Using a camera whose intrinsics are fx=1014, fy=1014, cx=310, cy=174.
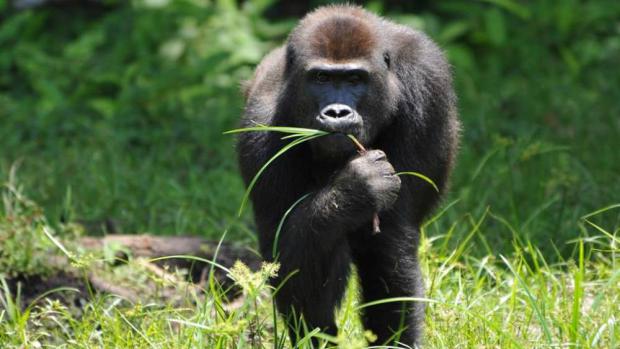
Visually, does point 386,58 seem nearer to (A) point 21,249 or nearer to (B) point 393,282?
(B) point 393,282

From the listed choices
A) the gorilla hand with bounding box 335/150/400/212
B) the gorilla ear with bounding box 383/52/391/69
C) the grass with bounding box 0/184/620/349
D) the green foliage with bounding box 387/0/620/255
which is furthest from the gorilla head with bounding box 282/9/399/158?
the green foliage with bounding box 387/0/620/255

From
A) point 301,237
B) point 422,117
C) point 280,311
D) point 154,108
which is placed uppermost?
point 422,117

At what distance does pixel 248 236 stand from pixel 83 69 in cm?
394

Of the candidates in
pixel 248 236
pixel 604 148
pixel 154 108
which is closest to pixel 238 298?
pixel 248 236

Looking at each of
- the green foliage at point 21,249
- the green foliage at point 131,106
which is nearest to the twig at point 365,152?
the green foliage at point 21,249

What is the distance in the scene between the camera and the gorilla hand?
427 centimetres

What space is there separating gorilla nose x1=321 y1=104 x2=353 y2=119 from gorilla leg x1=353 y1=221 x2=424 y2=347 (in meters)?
0.65

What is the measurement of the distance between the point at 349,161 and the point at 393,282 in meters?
0.69

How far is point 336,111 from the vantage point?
4332 mm

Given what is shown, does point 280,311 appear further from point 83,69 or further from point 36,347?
point 83,69

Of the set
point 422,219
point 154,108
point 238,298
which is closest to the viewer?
point 422,219

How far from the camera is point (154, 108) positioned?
9.30m

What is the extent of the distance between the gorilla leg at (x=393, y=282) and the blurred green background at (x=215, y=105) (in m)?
1.13

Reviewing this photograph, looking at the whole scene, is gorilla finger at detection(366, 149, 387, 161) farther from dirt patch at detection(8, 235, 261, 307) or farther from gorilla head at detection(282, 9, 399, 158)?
dirt patch at detection(8, 235, 261, 307)
